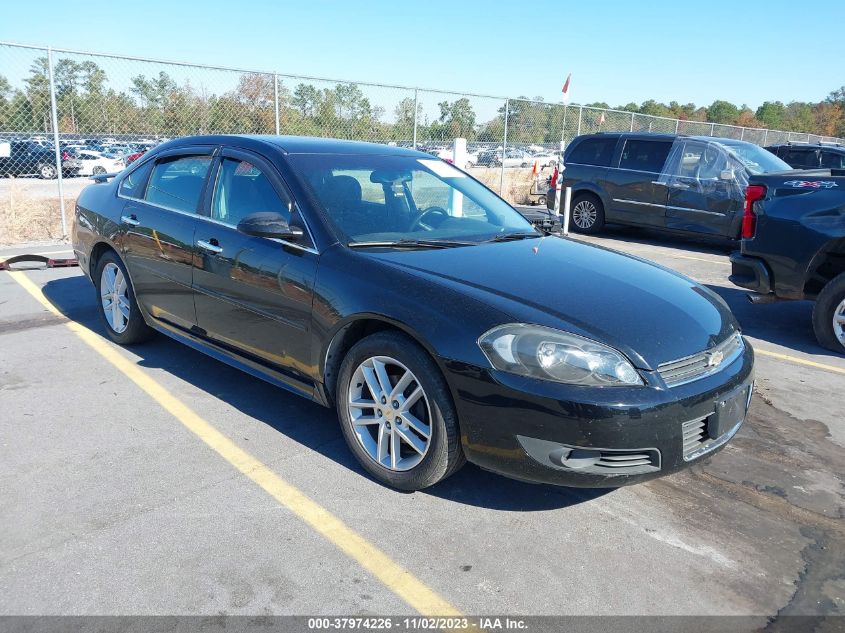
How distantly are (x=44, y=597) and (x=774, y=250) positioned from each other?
576 cm

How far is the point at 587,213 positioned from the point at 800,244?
22.5 ft

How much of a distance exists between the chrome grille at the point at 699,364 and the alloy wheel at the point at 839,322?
117 inches

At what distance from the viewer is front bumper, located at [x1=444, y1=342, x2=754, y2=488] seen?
2719mm

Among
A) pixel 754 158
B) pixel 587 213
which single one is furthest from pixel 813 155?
pixel 587 213

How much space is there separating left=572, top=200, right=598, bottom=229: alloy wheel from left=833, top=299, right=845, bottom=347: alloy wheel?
6.88 metres

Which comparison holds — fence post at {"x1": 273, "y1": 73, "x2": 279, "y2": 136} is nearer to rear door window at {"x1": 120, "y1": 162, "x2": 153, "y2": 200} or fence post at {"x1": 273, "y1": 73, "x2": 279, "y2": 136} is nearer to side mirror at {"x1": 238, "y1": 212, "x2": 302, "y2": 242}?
rear door window at {"x1": 120, "y1": 162, "x2": 153, "y2": 200}

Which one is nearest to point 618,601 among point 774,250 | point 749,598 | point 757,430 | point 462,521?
point 749,598

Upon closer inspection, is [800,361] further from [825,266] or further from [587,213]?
[587,213]

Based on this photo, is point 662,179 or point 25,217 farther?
point 662,179

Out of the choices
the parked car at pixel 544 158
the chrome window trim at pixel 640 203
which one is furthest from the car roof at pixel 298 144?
the parked car at pixel 544 158

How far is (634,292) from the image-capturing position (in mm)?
3350

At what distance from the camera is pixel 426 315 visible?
9.92ft

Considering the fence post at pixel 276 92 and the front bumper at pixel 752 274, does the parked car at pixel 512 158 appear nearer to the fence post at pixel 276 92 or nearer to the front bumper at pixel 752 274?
the fence post at pixel 276 92

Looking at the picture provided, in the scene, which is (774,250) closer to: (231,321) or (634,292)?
(634,292)
